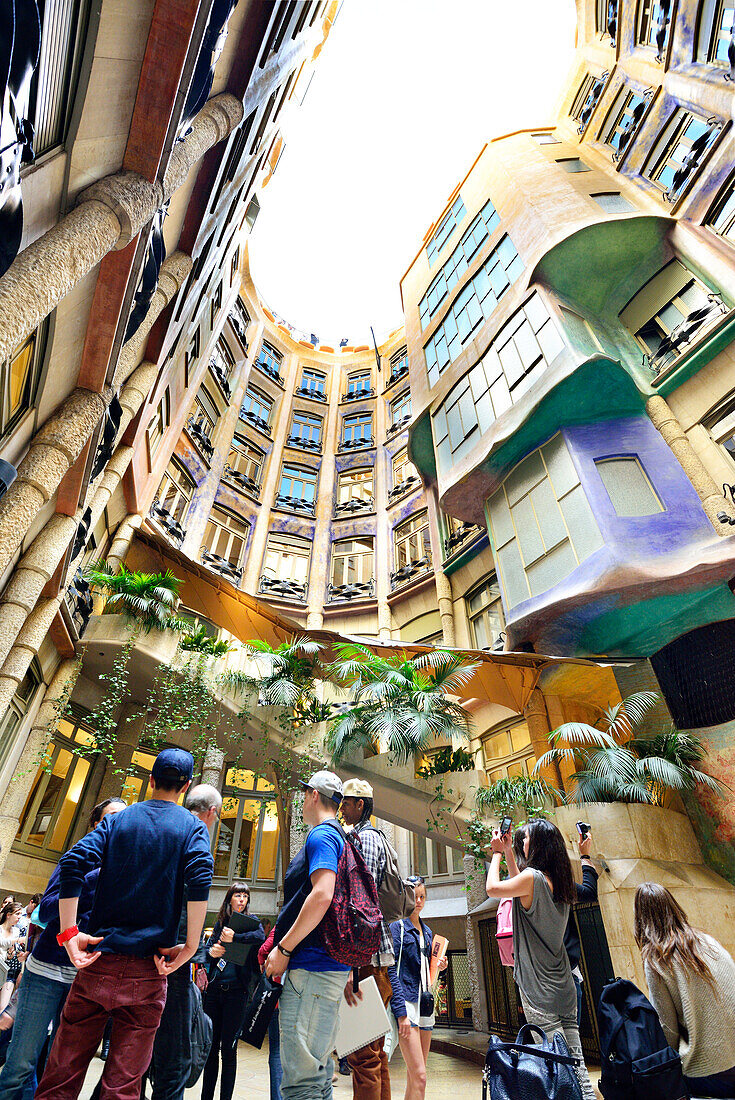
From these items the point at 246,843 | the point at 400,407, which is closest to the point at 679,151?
the point at 400,407

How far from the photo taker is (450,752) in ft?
32.4

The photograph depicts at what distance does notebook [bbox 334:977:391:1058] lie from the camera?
2.85 meters

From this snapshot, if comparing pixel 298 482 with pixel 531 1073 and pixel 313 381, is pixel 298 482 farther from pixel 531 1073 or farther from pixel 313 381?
pixel 531 1073

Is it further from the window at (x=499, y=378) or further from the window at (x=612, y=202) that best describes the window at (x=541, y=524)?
the window at (x=612, y=202)

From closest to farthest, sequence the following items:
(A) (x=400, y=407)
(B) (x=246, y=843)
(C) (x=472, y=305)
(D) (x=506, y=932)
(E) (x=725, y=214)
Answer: (D) (x=506, y=932)
(E) (x=725, y=214)
(B) (x=246, y=843)
(C) (x=472, y=305)
(A) (x=400, y=407)

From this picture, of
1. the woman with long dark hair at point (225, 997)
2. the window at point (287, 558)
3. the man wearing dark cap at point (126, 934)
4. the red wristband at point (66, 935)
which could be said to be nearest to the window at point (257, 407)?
the window at point (287, 558)

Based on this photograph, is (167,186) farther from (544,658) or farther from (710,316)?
(710,316)

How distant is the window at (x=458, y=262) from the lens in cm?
2019

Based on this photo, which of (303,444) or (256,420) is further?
(303,444)

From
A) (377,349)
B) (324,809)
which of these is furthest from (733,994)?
(377,349)

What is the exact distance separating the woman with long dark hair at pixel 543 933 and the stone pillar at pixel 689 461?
10034 mm

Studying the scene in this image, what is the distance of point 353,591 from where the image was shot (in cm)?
2197

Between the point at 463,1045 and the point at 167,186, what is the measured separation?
542 inches

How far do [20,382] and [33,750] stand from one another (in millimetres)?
6664
